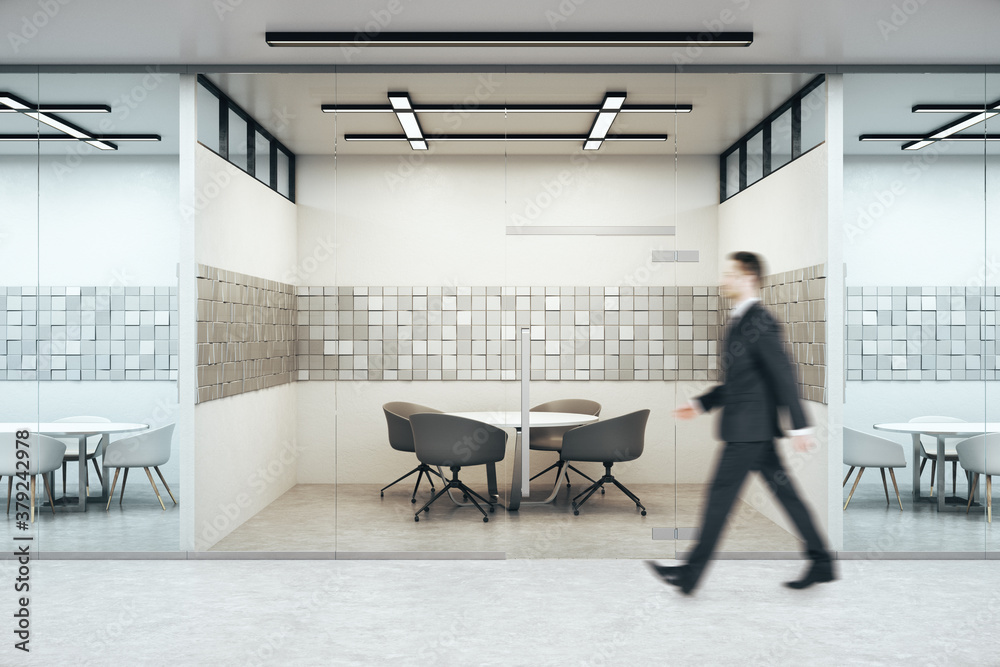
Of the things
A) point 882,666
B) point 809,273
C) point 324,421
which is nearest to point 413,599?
point 324,421

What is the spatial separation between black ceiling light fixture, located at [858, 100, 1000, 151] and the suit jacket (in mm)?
2878

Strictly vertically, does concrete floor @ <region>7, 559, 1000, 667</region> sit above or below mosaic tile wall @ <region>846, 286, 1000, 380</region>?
below

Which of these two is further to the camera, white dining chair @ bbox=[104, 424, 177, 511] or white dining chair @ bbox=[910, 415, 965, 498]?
white dining chair @ bbox=[910, 415, 965, 498]

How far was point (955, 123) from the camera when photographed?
5828mm

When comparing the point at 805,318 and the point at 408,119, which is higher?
the point at 408,119

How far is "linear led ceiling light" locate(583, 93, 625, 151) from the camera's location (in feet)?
18.4

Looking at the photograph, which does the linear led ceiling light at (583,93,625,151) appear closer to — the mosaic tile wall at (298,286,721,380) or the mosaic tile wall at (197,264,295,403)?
the mosaic tile wall at (298,286,721,380)

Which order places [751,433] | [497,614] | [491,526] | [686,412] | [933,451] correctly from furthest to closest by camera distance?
1. [933,451]
2. [491,526]
3. [497,614]
4. [686,412]
5. [751,433]

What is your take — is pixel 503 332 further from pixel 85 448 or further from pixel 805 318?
pixel 85 448

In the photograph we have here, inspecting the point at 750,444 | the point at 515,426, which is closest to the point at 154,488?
the point at 515,426

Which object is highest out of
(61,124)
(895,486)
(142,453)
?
(61,124)

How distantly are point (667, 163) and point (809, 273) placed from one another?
1.31 m

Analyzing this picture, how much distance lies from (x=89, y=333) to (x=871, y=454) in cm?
566

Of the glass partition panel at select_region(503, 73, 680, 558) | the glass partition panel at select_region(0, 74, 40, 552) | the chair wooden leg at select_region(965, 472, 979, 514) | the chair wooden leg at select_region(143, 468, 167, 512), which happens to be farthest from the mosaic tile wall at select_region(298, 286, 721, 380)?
the chair wooden leg at select_region(965, 472, 979, 514)
